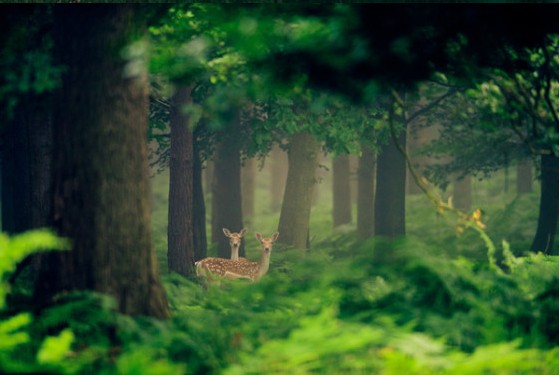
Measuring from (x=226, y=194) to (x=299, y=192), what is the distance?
1.79 m

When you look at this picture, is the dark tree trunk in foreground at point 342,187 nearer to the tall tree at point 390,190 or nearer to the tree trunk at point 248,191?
the tree trunk at point 248,191

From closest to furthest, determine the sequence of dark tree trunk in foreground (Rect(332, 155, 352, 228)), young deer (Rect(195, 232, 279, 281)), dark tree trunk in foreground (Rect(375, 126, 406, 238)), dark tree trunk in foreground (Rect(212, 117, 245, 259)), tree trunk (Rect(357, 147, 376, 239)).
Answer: young deer (Rect(195, 232, 279, 281)) → dark tree trunk in foreground (Rect(375, 126, 406, 238)) → dark tree trunk in foreground (Rect(212, 117, 245, 259)) → tree trunk (Rect(357, 147, 376, 239)) → dark tree trunk in foreground (Rect(332, 155, 352, 228))

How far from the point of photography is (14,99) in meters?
8.68

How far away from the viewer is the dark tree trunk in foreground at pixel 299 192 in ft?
41.0

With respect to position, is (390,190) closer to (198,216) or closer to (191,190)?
(191,190)

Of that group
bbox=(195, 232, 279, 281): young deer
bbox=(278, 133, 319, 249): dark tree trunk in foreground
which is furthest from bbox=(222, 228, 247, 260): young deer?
bbox=(278, 133, 319, 249): dark tree trunk in foreground

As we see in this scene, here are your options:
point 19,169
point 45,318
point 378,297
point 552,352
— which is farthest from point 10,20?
point 552,352

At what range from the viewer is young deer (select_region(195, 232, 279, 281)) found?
443 inches

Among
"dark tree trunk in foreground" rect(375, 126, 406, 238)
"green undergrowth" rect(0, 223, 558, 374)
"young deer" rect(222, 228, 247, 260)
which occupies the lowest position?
"green undergrowth" rect(0, 223, 558, 374)

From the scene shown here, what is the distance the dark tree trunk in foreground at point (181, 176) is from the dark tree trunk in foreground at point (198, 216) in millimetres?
787

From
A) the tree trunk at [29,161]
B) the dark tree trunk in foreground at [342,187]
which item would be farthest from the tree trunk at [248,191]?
the tree trunk at [29,161]

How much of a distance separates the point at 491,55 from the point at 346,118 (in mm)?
2774

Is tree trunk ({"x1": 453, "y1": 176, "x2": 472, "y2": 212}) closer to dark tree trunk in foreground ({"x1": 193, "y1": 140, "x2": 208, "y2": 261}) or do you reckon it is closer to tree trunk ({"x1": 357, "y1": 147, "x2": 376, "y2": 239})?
tree trunk ({"x1": 357, "y1": 147, "x2": 376, "y2": 239})

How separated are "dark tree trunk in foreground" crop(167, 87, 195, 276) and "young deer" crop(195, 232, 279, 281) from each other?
0.51 metres
